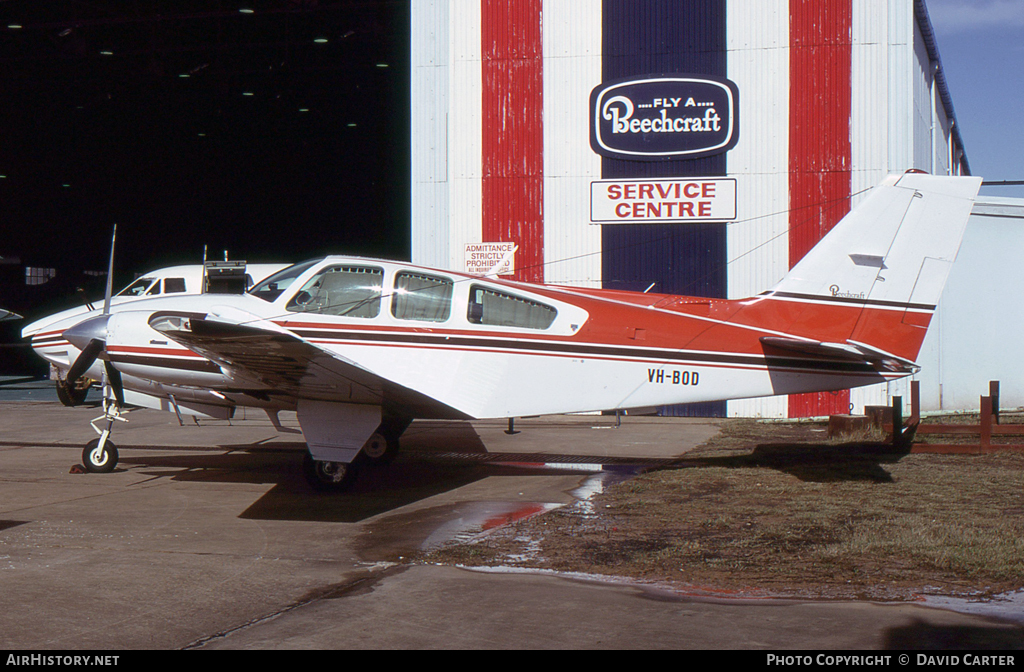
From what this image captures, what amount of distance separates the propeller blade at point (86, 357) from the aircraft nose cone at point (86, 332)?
0.17ft

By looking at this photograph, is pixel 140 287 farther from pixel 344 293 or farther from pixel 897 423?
pixel 897 423

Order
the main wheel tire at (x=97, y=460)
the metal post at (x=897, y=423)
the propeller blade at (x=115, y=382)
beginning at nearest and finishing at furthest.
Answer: the propeller blade at (x=115, y=382) → the main wheel tire at (x=97, y=460) → the metal post at (x=897, y=423)

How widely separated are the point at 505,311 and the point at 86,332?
491 cm

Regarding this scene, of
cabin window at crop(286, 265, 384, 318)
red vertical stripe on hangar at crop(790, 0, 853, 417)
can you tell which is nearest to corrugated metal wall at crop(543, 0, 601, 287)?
→ red vertical stripe on hangar at crop(790, 0, 853, 417)

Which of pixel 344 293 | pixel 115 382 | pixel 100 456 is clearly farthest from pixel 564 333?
pixel 100 456

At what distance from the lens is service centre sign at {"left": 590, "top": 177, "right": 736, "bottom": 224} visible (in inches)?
700

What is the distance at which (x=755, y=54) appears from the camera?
17750 mm

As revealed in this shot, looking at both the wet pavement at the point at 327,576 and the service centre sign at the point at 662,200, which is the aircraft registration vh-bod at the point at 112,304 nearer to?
the wet pavement at the point at 327,576

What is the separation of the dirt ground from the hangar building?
7638 millimetres

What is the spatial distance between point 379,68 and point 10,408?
15473 mm

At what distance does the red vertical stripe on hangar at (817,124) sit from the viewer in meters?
17.3

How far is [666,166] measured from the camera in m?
18.1

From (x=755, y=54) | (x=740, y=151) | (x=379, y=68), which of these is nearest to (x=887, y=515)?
(x=740, y=151)

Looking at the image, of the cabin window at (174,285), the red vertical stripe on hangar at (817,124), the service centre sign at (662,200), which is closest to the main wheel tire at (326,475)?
the cabin window at (174,285)
